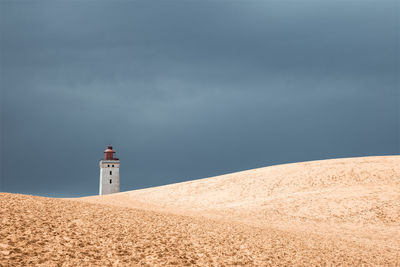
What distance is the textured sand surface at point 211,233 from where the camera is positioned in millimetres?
11172

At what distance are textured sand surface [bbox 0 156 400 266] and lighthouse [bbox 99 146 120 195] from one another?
48.8 meters

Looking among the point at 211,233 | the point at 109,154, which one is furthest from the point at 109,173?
the point at 211,233

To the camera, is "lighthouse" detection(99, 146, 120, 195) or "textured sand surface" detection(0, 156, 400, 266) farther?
"lighthouse" detection(99, 146, 120, 195)

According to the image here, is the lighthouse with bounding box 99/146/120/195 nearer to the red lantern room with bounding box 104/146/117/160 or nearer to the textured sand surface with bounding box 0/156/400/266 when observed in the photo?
the red lantern room with bounding box 104/146/117/160

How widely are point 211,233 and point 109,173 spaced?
6677cm

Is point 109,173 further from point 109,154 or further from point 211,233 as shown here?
point 211,233

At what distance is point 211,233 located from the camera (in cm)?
1578

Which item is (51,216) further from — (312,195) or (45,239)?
(312,195)

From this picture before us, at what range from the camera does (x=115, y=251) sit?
1152 centimetres

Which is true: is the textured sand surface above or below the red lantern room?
below

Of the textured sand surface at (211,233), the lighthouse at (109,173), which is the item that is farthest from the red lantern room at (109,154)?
the textured sand surface at (211,233)

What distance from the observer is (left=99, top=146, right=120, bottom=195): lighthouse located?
256 feet

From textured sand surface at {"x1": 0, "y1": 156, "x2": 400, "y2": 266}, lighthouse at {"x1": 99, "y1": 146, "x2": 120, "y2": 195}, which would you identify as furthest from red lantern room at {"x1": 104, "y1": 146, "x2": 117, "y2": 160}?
textured sand surface at {"x1": 0, "y1": 156, "x2": 400, "y2": 266}

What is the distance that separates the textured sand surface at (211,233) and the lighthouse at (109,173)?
1923 inches
